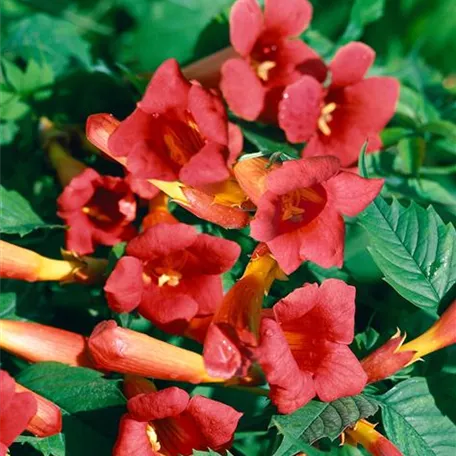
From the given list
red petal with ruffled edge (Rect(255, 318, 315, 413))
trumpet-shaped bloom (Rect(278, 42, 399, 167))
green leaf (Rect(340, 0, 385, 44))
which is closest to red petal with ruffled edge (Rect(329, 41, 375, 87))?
trumpet-shaped bloom (Rect(278, 42, 399, 167))

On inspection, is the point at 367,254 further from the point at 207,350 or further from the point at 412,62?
the point at 412,62

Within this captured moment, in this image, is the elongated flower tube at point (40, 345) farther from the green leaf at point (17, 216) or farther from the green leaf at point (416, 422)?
the green leaf at point (416, 422)

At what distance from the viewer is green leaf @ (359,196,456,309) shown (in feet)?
3.73

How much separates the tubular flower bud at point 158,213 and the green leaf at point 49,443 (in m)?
0.33

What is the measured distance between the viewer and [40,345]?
3.79 ft

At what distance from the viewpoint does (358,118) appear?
1459 millimetres

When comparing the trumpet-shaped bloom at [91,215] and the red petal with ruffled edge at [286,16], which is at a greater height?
the red petal with ruffled edge at [286,16]

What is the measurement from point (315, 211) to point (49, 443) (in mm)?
455

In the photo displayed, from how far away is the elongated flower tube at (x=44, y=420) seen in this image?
3.43 ft

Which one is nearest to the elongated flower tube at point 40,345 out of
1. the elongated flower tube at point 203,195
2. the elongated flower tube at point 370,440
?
the elongated flower tube at point 203,195

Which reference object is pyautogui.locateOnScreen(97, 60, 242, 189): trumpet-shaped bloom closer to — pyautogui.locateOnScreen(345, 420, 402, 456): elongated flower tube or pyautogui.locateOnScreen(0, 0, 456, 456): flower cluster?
pyautogui.locateOnScreen(0, 0, 456, 456): flower cluster

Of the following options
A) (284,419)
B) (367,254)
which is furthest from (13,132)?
(284,419)

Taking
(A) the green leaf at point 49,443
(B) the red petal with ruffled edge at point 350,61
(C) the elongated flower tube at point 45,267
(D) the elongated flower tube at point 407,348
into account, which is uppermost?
(B) the red petal with ruffled edge at point 350,61

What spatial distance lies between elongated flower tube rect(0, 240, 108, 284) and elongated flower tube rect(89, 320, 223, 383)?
20cm
